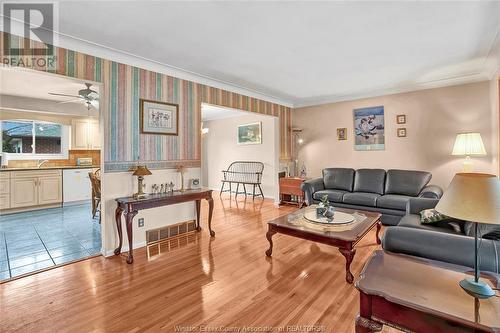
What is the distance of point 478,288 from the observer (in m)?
1.11

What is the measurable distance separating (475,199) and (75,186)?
23.5 feet

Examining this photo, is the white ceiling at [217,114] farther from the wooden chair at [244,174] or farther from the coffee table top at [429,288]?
the coffee table top at [429,288]

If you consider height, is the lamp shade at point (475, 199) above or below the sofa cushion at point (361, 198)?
above

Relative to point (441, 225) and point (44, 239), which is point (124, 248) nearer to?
point (44, 239)

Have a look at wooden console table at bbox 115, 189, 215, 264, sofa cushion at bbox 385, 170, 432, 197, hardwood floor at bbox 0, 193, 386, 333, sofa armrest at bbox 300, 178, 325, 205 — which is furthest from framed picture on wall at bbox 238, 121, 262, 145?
hardwood floor at bbox 0, 193, 386, 333

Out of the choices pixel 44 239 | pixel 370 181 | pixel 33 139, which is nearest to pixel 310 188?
pixel 370 181

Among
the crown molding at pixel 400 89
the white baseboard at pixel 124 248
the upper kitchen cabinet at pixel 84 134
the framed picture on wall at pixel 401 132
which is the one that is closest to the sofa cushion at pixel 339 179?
the framed picture on wall at pixel 401 132

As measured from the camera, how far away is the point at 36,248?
3152 mm

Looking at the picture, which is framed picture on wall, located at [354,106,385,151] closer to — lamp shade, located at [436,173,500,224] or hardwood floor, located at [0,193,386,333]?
hardwood floor, located at [0,193,386,333]

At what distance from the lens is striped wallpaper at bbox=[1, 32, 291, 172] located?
2.79m

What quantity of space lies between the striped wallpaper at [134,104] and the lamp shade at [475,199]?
3251 millimetres

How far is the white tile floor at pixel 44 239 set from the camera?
2.76 meters

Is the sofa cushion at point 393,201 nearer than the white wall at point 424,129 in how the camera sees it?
Yes

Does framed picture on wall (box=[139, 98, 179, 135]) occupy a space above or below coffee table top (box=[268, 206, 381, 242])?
above
